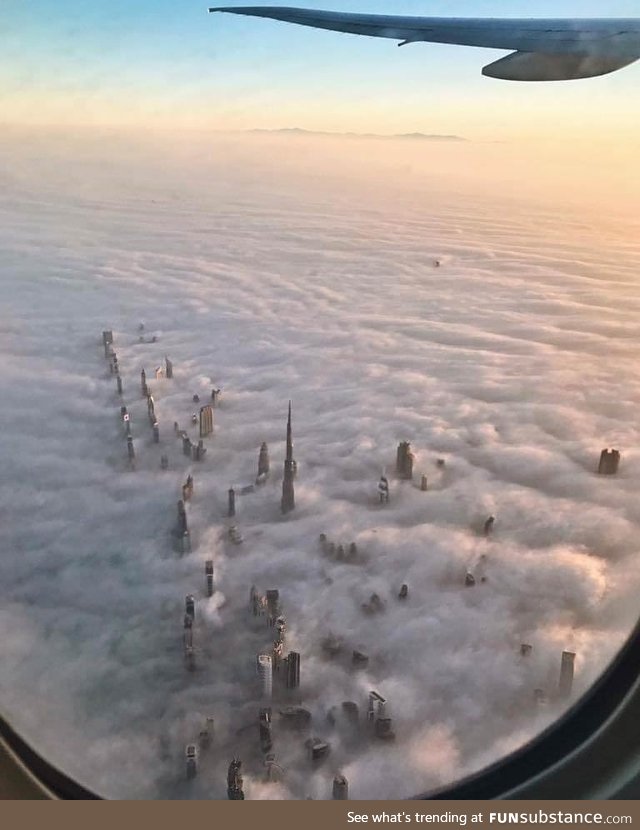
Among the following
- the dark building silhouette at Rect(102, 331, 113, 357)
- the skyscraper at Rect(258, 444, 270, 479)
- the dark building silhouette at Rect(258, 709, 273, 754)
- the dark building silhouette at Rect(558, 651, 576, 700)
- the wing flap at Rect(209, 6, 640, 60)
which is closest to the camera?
the wing flap at Rect(209, 6, 640, 60)

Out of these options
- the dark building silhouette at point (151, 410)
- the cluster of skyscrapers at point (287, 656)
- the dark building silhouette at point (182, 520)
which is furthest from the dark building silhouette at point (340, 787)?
the dark building silhouette at point (151, 410)

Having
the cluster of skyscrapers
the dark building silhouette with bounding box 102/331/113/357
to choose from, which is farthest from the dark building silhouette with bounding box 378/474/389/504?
the dark building silhouette with bounding box 102/331/113/357

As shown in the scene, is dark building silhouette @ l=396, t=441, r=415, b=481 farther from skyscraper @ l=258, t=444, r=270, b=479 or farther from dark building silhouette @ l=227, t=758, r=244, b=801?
dark building silhouette @ l=227, t=758, r=244, b=801

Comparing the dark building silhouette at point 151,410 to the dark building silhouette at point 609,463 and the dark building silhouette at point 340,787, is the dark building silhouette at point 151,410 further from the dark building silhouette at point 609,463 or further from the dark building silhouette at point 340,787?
the dark building silhouette at point 340,787

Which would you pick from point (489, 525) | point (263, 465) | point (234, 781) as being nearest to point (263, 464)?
point (263, 465)

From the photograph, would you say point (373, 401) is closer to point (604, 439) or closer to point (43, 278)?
point (604, 439)

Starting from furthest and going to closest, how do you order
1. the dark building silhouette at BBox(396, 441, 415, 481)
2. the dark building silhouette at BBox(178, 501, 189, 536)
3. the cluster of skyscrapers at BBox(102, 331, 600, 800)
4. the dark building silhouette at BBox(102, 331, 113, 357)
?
the dark building silhouette at BBox(102, 331, 113, 357), the dark building silhouette at BBox(396, 441, 415, 481), the dark building silhouette at BBox(178, 501, 189, 536), the cluster of skyscrapers at BBox(102, 331, 600, 800)

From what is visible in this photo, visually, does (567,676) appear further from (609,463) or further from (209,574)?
(609,463)
